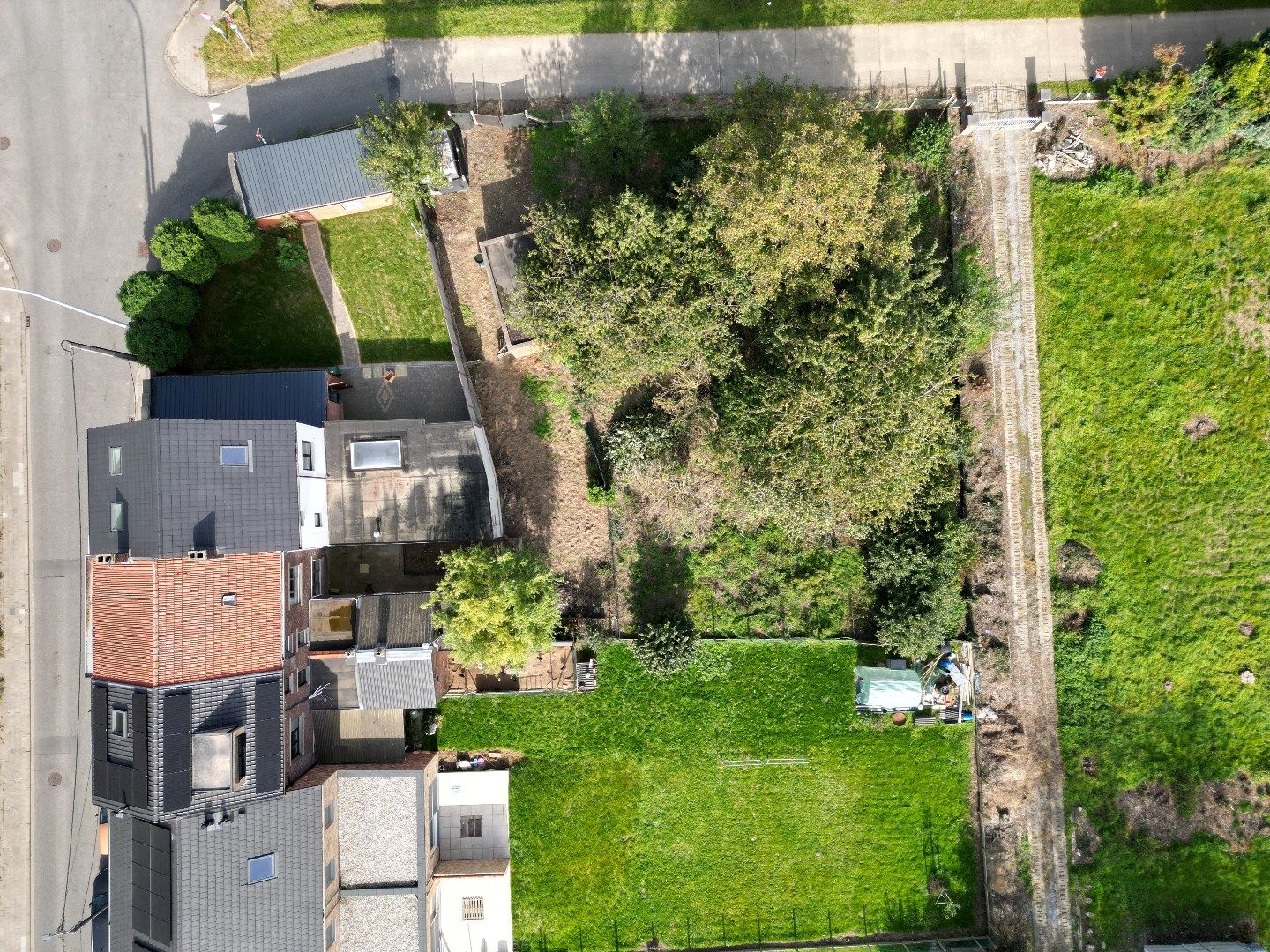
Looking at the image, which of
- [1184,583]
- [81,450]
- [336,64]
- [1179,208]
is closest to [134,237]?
[81,450]

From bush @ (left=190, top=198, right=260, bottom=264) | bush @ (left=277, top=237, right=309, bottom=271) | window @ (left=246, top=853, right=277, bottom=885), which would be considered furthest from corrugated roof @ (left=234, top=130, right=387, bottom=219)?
window @ (left=246, top=853, right=277, bottom=885)

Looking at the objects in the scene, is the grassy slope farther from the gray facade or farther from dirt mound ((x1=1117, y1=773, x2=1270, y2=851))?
dirt mound ((x1=1117, y1=773, x2=1270, y2=851))

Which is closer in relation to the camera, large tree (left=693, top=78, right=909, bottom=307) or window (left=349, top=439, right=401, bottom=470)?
large tree (left=693, top=78, right=909, bottom=307)

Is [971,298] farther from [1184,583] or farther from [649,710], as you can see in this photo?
[649,710]

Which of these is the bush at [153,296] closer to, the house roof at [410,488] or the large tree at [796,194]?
the house roof at [410,488]

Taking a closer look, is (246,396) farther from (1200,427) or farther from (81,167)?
(1200,427)

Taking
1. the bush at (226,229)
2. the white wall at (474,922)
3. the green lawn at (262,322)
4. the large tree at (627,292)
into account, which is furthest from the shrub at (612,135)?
the white wall at (474,922)

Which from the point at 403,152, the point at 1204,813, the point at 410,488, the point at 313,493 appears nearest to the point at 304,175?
the point at 403,152
